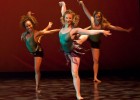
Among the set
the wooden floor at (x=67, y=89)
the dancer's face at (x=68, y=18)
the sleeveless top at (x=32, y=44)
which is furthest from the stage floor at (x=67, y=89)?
the dancer's face at (x=68, y=18)

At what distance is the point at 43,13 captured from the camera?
10.8m

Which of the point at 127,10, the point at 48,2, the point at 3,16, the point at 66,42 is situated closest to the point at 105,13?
the point at 127,10

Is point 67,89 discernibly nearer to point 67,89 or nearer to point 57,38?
point 67,89

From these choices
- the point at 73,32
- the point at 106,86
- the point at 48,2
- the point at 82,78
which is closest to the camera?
the point at 73,32

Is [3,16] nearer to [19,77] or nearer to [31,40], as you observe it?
[19,77]

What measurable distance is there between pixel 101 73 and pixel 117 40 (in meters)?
0.96

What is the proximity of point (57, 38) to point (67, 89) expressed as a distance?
2.85 m

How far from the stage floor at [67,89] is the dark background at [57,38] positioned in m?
0.87

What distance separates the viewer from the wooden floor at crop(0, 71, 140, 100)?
7336 millimetres

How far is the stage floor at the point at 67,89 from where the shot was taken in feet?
24.1

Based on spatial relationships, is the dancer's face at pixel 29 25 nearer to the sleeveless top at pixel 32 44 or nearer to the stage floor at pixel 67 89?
the sleeveless top at pixel 32 44

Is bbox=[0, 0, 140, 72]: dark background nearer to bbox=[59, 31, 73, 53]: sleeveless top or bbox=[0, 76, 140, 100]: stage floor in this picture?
bbox=[0, 76, 140, 100]: stage floor

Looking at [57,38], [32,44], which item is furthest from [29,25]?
[57,38]

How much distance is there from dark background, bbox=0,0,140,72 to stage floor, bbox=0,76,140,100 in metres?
0.87
